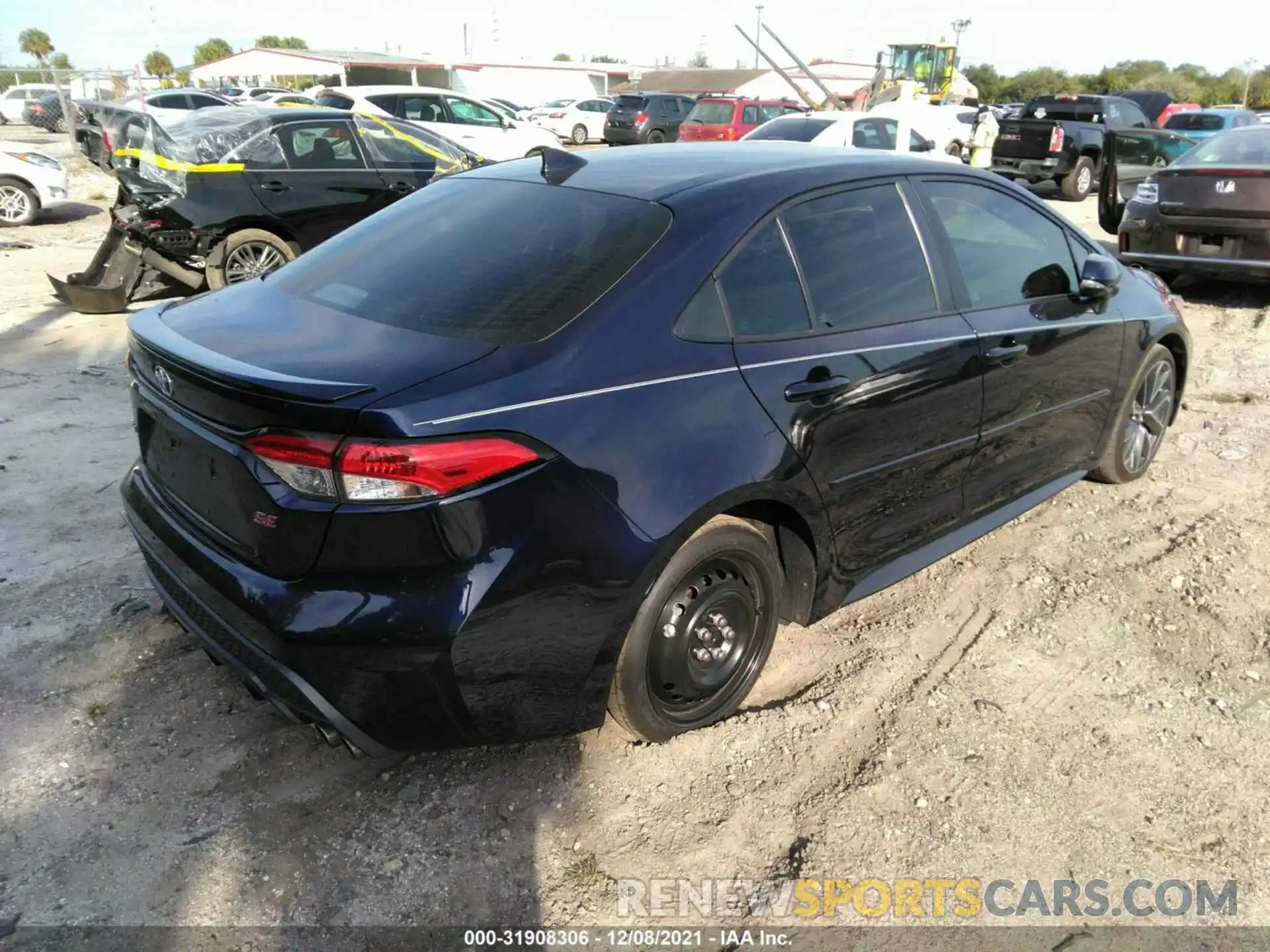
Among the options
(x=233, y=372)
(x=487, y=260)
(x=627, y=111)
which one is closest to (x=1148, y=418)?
(x=487, y=260)

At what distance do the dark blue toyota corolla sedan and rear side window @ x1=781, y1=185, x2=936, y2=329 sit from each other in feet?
0.04

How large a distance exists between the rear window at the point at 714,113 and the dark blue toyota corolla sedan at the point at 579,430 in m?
18.9

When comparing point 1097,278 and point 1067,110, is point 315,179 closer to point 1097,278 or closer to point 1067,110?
point 1097,278

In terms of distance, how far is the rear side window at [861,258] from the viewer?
2967 mm

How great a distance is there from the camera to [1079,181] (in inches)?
667

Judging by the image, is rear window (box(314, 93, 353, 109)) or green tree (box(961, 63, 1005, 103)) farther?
green tree (box(961, 63, 1005, 103))

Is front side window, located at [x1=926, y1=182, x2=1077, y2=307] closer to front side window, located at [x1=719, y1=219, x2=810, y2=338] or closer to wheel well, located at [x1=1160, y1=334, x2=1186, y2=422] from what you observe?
front side window, located at [x1=719, y1=219, x2=810, y2=338]

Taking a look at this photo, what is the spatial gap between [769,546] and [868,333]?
75 centimetres

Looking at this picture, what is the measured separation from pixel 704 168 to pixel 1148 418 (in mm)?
2950

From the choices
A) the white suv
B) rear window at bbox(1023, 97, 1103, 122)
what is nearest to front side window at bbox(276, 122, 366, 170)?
the white suv

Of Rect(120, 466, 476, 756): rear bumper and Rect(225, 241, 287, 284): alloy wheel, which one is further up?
Rect(120, 466, 476, 756): rear bumper

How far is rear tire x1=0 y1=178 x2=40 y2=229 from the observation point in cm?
1295

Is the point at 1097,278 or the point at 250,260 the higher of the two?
the point at 1097,278

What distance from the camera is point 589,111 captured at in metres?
31.9
